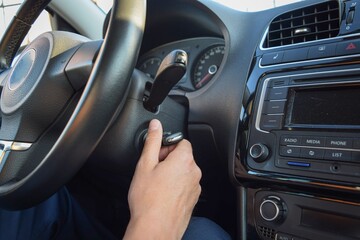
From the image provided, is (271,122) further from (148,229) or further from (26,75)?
(26,75)

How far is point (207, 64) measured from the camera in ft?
3.43

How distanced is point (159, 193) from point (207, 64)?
1.71 ft

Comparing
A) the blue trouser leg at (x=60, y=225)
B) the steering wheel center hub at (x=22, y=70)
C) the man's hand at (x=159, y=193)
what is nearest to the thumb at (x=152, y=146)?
the man's hand at (x=159, y=193)

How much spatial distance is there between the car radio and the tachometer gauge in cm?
46

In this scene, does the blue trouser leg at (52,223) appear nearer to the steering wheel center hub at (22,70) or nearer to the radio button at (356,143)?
the steering wheel center hub at (22,70)

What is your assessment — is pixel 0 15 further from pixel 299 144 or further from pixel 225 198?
pixel 299 144

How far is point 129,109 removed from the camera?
718mm

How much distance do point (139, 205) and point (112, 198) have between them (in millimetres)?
557

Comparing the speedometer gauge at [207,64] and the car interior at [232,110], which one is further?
the speedometer gauge at [207,64]

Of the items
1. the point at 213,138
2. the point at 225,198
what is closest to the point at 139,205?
the point at 213,138

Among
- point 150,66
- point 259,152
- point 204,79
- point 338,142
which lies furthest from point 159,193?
point 150,66

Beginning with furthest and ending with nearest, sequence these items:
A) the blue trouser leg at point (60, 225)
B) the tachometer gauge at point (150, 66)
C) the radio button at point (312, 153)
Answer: the tachometer gauge at point (150, 66), the blue trouser leg at point (60, 225), the radio button at point (312, 153)

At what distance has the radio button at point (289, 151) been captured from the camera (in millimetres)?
699

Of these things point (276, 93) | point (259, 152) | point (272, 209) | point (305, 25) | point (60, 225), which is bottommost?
point (60, 225)
